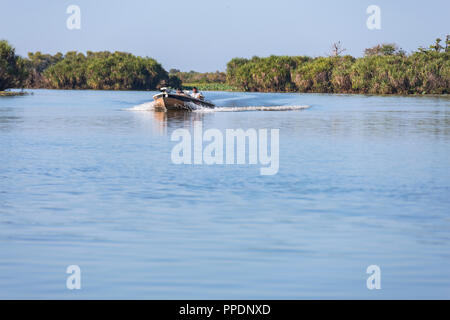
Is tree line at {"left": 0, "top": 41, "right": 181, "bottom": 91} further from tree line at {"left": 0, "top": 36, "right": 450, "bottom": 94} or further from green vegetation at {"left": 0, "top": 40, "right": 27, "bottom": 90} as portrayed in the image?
green vegetation at {"left": 0, "top": 40, "right": 27, "bottom": 90}

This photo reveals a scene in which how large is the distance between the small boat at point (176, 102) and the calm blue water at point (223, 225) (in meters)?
23.9

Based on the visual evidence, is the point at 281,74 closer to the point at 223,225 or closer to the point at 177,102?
the point at 177,102

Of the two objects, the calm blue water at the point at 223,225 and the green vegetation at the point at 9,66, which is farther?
the green vegetation at the point at 9,66

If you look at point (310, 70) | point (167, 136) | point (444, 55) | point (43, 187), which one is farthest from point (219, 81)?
point (43, 187)

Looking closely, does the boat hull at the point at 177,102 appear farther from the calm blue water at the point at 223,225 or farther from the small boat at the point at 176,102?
the calm blue water at the point at 223,225

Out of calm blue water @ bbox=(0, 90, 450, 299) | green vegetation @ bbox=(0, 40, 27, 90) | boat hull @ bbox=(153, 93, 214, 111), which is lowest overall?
calm blue water @ bbox=(0, 90, 450, 299)

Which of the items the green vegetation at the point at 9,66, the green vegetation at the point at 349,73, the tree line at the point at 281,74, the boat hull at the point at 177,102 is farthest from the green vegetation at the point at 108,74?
the boat hull at the point at 177,102

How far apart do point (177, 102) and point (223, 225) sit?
34.9 metres

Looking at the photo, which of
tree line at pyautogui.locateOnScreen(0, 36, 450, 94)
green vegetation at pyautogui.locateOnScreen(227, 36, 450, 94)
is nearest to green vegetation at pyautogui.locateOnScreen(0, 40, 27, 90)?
tree line at pyautogui.locateOnScreen(0, 36, 450, 94)

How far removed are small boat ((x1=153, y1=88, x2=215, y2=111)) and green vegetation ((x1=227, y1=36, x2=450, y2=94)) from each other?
46.9m

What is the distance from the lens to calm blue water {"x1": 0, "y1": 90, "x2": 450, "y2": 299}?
7.34 m

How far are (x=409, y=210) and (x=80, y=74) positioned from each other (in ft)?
363

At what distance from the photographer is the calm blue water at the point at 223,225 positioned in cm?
734
